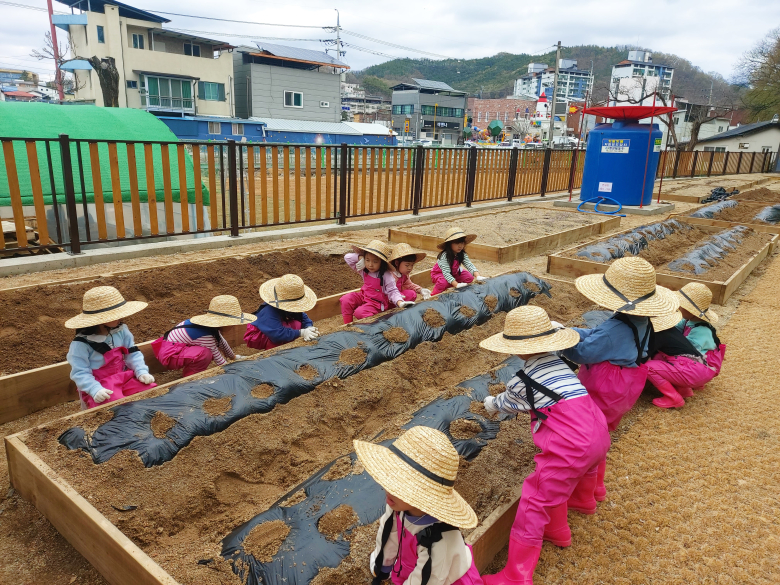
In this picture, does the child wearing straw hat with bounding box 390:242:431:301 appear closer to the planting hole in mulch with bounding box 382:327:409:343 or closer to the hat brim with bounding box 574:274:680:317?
the planting hole in mulch with bounding box 382:327:409:343

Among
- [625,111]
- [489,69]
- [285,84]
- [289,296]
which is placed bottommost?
[289,296]

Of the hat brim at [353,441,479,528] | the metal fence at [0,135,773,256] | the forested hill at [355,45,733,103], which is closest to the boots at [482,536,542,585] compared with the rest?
the hat brim at [353,441,479,528]

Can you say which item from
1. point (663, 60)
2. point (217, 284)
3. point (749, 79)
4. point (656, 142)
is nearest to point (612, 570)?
point (217, 284)

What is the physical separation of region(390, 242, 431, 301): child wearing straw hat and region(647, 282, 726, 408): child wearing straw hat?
1893mm

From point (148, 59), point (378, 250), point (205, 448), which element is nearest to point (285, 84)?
point (148, 59)

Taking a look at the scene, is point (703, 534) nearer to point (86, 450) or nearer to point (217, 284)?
point (86, 450)

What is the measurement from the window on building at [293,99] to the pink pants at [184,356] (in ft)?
130

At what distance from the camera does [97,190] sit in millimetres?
6578

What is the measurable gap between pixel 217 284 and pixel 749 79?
160 feet

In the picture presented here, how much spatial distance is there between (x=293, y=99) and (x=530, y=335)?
41.5 meters

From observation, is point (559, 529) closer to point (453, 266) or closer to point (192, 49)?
point (453, 266)

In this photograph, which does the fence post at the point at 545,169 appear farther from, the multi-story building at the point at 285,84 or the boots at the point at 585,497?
the multi-story building at the point at 285,84

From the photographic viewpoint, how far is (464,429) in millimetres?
2900

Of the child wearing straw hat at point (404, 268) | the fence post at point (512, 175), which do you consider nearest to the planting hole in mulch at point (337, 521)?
the child wearing straw hat at point (404, 268)
